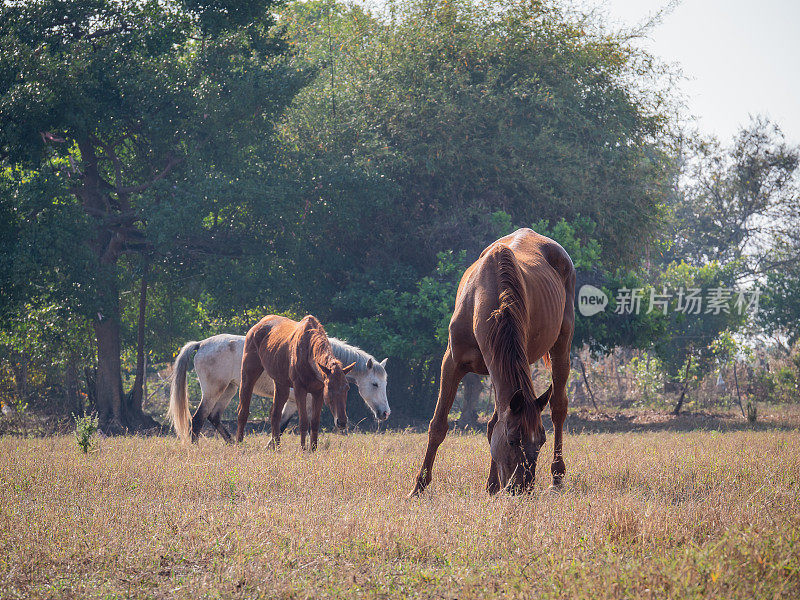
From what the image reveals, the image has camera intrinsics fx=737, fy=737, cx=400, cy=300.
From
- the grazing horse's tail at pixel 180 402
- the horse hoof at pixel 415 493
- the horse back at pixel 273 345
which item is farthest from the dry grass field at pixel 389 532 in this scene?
the grazing horse's tail at pixel 180 402

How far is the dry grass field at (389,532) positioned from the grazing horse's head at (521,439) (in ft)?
0.61

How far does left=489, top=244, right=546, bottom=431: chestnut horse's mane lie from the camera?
5.30 m

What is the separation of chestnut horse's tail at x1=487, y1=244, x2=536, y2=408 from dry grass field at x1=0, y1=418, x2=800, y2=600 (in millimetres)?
873

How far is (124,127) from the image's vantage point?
676 inches

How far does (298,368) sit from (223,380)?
3.57 m

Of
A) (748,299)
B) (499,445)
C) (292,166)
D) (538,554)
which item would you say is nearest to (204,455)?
(499,445)

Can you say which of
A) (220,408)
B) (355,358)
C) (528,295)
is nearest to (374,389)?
(355,358)

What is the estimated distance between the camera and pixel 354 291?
60.8 feet

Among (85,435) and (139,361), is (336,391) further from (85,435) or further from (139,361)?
(139,361)

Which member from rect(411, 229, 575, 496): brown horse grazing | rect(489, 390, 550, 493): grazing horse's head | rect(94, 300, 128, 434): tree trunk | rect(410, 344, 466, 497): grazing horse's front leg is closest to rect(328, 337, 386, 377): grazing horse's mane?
rect(411, 229, 575, 496): brown horse grazing

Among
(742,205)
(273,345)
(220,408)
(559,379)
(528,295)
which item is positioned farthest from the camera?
(742,205)

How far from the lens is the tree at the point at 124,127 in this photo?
15047 mm

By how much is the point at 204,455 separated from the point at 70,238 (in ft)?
23.9

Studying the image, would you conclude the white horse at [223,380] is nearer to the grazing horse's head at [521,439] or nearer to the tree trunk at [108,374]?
the tree trunk at [108,374]
